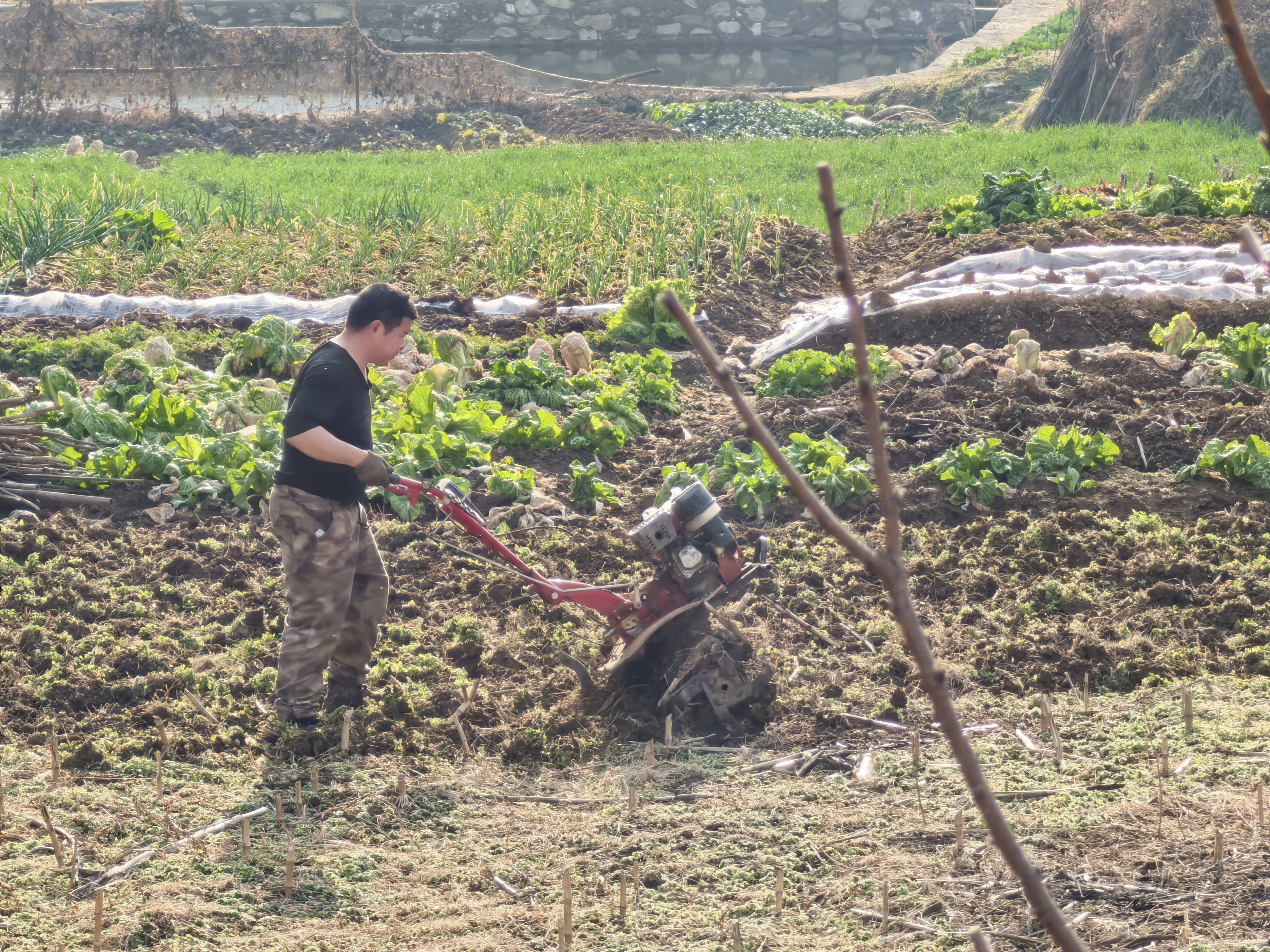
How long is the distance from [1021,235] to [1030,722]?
7.89 m

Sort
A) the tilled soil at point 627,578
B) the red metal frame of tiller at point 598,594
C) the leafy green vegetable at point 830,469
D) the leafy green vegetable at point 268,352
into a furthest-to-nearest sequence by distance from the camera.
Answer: the leafy green vegetable at point 268,352, the leafy green vegetable at point 830,469, the tilled soil at point 627,578, the red metal frame of tiller at point 598,594

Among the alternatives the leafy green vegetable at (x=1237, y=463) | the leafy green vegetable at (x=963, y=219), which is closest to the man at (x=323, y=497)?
the leafy green vegetable at (x=1237, y=463)

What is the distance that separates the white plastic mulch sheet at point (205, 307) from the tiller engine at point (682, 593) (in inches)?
212

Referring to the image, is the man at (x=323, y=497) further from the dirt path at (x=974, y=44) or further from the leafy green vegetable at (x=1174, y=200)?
the dirt path at (x=974, y=44)

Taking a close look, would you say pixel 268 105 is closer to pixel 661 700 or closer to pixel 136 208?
pixel 136 208

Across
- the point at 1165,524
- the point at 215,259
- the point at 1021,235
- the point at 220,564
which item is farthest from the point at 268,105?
the point at 1165,524

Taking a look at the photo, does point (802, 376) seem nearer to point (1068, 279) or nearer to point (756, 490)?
point (756, 490)

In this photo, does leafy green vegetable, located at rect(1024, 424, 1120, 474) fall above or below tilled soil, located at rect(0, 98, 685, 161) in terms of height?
below

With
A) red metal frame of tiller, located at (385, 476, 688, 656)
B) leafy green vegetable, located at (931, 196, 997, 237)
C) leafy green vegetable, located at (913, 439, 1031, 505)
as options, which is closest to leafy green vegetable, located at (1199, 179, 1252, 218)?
leafy green vegetable, located at (931, 196, 997, 237)

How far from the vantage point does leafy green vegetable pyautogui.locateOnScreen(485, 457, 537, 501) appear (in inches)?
259

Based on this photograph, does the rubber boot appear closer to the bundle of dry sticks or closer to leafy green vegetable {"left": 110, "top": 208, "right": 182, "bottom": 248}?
the bundle of dry sticks

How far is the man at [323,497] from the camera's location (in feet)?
14.9

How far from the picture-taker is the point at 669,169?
1527cm

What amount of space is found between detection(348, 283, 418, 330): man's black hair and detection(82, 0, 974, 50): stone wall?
2763cm
